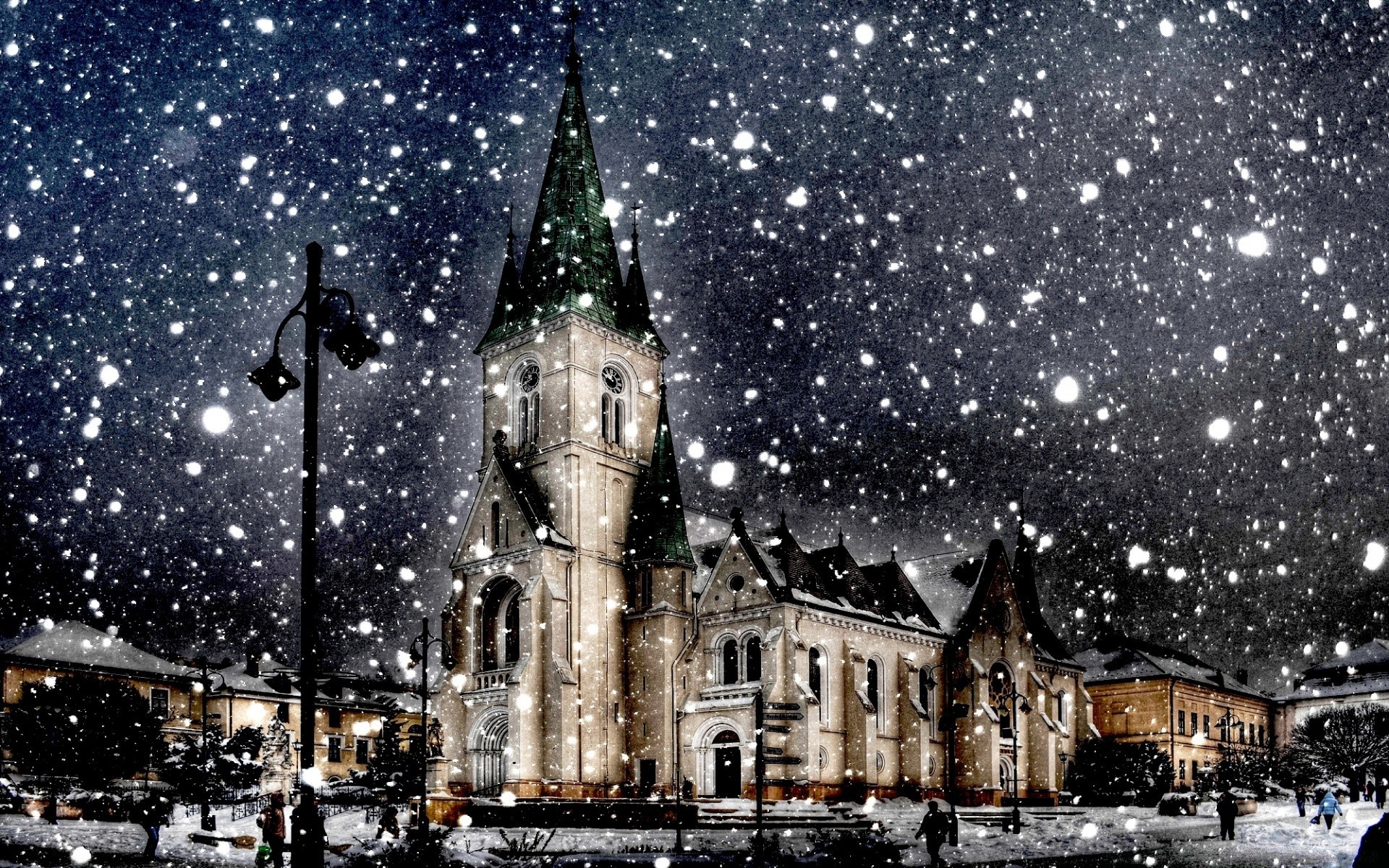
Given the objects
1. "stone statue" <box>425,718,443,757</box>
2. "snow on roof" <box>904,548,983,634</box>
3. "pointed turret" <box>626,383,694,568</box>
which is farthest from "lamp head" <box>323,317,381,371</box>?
"snow on roof" <box>904,548,983,634</box>

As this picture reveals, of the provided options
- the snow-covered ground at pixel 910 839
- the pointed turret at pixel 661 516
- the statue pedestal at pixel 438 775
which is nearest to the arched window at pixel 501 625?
the pointed turret at pixel 661 516

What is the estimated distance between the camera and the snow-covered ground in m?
26.0

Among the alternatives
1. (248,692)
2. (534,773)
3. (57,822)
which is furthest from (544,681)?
(248,692)

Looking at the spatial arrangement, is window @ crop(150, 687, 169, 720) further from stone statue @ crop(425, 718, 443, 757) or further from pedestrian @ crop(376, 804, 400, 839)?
pedestrian @ crop(376, 804, 400, 839)

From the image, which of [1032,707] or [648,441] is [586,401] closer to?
[648,441]

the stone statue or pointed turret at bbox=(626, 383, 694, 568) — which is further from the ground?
pointed turret at bbox=(626, 383, 694, 568)

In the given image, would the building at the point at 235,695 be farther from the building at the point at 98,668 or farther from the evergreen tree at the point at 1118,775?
the evergreen tree at the point at 1118,775

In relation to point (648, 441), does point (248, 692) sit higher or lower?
lower

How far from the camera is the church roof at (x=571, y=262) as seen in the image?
5338 centimetres

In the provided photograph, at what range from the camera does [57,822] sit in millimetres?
34406

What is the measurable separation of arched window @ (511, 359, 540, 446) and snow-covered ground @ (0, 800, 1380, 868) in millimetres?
18084

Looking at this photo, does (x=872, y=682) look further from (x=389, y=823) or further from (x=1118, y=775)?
(x=389, y=823)

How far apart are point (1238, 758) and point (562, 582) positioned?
4636 cm

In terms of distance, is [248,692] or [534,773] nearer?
[534,773]
